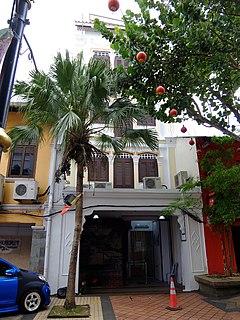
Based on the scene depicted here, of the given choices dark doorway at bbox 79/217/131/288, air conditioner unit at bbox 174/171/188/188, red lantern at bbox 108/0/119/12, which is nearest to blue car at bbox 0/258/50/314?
dark doorway at bbox 79/217/131/288

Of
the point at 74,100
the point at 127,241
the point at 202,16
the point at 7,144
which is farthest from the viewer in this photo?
the point at 127,241

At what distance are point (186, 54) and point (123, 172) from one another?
5.93 m

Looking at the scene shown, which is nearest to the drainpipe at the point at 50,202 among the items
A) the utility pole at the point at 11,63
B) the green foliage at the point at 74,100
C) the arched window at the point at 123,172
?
the green foliage at the point at 74,100

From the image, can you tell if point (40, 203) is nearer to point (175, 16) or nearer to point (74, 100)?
point (74, 100)

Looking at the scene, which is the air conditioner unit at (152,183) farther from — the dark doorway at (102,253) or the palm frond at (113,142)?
the palm frond at (113,142)

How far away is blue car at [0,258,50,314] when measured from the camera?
601 centimetres

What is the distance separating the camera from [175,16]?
557cm

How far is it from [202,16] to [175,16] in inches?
24.7

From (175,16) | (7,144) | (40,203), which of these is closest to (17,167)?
(40,203)

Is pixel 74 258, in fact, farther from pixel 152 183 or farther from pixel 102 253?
pixel 102 253

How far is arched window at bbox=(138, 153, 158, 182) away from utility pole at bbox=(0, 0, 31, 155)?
9065 millimetres

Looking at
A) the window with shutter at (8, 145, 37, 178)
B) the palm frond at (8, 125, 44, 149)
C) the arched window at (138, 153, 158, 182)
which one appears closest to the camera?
the palm frond at (8, 125, 44, 149)

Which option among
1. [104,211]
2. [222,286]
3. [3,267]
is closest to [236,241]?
[222,286]

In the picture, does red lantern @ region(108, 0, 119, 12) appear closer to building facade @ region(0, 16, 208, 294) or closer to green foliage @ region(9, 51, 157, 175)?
green foliage @ region(9, 51, 157, 175)
